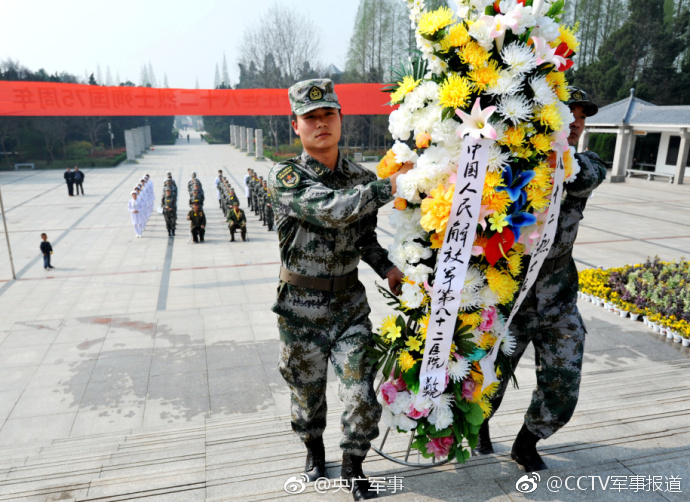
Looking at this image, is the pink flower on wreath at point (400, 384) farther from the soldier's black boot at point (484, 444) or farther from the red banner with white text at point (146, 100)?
the red banner with white text at point (146, 100)

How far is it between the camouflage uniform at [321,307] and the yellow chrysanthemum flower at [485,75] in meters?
0.74

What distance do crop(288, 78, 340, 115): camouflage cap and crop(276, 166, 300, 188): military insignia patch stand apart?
0.99 ft

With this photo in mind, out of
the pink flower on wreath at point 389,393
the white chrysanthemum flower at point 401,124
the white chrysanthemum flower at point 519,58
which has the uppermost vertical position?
the white chrysanthemum flower at point 519,58

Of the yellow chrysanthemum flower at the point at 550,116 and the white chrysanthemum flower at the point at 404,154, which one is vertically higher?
the yellow chrysanthemum flower at the point at 550,116

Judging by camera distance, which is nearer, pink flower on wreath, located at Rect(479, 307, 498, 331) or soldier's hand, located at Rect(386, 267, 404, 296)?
pink flower on wreath, located at Rect(479, 307, 498, 331)

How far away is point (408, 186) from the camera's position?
2260 mm

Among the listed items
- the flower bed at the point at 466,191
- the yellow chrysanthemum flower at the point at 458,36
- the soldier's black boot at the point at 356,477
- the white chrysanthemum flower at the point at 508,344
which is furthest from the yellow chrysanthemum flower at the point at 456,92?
the soldier's black boot at the point at 356,477

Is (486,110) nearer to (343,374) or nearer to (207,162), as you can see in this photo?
(343,374)

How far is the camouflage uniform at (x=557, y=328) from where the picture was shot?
111 inches

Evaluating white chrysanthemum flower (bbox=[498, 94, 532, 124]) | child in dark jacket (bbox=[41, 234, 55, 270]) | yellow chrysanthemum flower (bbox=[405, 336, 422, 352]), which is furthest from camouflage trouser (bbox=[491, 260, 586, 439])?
child in dark jacket (bbox=[41, 234, 55, 270])

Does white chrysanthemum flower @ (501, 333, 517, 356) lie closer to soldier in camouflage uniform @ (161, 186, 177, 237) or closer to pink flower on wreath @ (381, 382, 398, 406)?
pink flower on wreath @ (381, 382, 398, 406)

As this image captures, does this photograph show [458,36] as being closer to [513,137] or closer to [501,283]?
[513,137]

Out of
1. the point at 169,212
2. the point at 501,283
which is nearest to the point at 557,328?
the point at 501,283

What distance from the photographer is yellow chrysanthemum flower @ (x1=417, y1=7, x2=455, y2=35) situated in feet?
7.24
